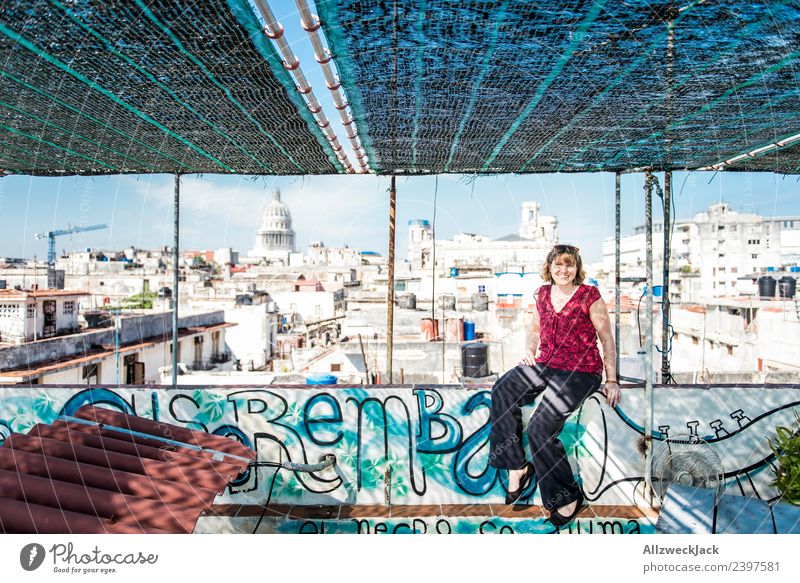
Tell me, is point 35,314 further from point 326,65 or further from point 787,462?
point 787,462

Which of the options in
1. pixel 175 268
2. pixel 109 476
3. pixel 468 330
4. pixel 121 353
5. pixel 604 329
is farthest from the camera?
pixel 121 353

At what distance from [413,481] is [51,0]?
3.19 m

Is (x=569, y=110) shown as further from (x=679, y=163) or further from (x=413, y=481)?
(x=413, y=481)

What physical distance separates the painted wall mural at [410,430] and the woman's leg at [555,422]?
350 mm

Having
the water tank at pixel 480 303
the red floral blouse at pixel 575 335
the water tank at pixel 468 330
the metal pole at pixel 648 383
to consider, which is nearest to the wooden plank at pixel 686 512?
the metal pole at pixel 648 383

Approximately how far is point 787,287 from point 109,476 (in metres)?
15.2

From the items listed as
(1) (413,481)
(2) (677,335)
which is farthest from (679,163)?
(2) (677,335)

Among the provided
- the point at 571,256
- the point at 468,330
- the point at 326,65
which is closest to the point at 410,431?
the point at 571,256

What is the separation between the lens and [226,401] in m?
3.67

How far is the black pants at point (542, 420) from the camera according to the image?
3.08 metres

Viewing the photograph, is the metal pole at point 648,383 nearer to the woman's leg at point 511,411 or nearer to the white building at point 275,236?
the woman's leg at point 511,411

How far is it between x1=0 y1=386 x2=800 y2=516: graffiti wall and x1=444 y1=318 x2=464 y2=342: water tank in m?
7.74

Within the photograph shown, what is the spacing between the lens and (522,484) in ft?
11.3

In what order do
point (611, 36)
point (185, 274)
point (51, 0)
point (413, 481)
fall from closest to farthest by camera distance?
point (51, 0), point (611, 36), point (413, 481), point (185, 274)
